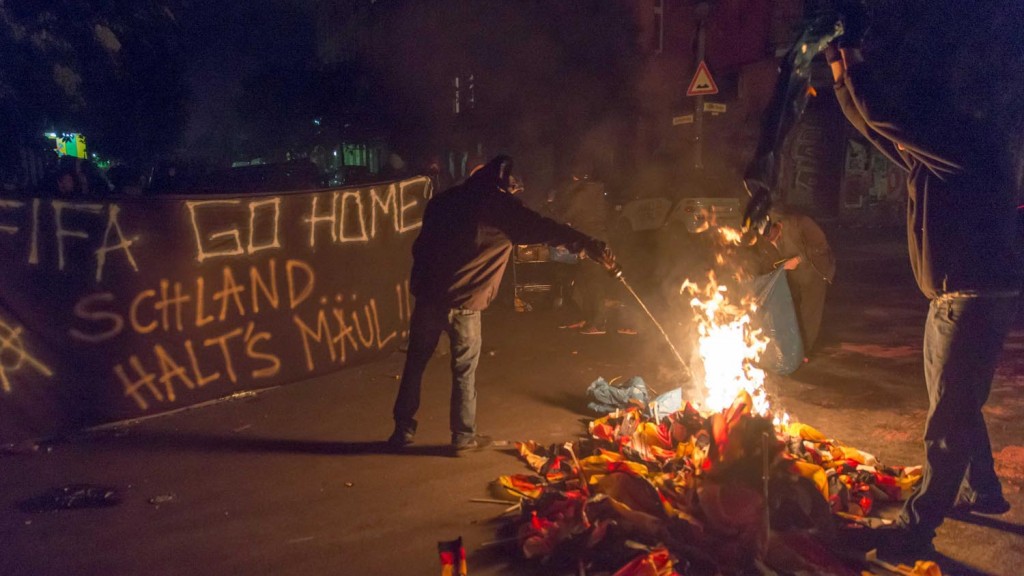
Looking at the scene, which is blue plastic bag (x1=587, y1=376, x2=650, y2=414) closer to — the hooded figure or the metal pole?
the hooded figure

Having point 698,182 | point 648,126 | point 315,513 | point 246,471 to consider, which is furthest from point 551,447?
point 648,126

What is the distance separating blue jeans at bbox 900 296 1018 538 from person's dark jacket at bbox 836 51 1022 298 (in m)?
0.12

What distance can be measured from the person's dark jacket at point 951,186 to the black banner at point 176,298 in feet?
15.4

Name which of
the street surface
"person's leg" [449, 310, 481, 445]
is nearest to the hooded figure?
"person's leg" [449, 310, 481, 445]

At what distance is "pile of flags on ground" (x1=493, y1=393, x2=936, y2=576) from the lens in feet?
12.1

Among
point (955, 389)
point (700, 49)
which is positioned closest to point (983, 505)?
point (955, 389)

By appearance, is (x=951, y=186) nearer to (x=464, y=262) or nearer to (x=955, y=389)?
(x=955, y=389)

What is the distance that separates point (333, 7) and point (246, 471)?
3545 cm

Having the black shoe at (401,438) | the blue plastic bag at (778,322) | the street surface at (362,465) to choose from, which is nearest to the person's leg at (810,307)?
the blue plastic bag at (778,322)

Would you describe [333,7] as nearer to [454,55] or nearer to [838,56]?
[454,55]

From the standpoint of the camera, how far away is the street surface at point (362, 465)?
4.02m

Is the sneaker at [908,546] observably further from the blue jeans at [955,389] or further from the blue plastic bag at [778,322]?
the blue plastic bag at [778,322]

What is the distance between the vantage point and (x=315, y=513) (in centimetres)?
452

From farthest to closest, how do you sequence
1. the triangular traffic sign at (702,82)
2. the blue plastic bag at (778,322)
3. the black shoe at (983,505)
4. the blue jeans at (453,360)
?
the triangular traffic sign at (702,82) < the blue plastic bag at (778,322) < the blue jeans at (453,360) < the black shoe at (983,505)
